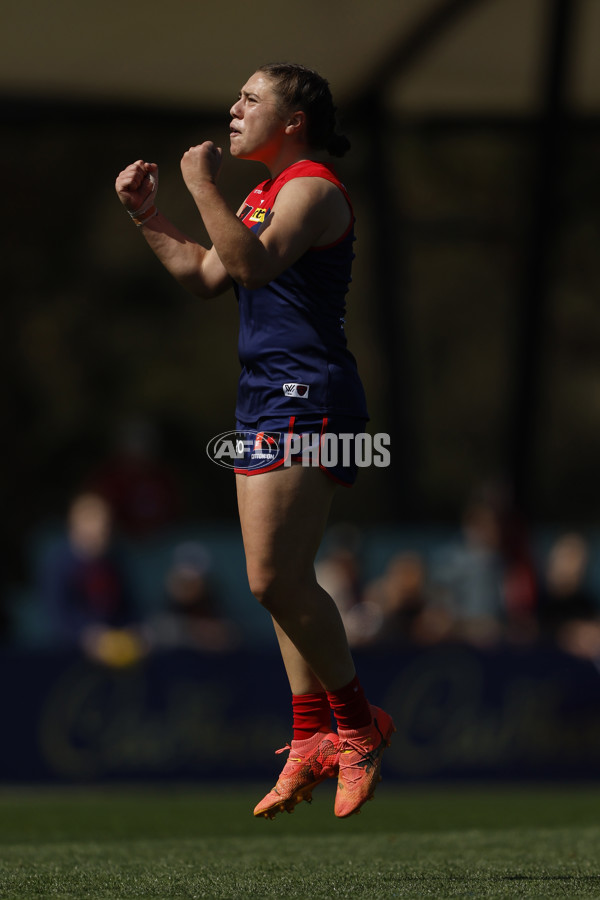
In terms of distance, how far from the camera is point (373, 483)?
16.4 metres

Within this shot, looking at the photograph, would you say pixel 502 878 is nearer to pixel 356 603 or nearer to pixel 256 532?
pixel 256 532

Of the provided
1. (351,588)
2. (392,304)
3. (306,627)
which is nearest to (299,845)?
(306,627)

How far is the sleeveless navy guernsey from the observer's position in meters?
3.66

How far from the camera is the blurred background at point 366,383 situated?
825 cm

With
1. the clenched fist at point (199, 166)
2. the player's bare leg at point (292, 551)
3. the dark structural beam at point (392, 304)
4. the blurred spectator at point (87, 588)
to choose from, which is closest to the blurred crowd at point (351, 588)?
the blurred spectator at point (87, 588)

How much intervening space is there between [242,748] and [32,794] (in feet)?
3.98

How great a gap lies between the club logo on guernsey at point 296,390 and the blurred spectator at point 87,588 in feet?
15.3

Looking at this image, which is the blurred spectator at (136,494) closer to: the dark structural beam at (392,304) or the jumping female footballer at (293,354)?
the dark structural beam at (392,304)

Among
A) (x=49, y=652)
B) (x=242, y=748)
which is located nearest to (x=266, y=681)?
(x=242, y=748)

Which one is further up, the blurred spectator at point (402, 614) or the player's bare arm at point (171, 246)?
the player's bare arm at point (171, 246)

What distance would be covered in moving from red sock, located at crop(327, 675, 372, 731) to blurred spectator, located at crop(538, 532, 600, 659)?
502cm

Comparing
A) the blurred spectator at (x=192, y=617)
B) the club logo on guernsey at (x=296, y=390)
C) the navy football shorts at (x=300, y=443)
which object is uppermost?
the club logo on guernsey at (x=296, y=390)

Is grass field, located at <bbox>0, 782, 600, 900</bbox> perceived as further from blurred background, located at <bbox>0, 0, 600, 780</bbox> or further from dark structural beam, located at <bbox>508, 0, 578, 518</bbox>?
dark structural beam, located at <bbox>508, 0, 578, 518</bbox>

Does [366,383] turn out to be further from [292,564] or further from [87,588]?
[292,564]
